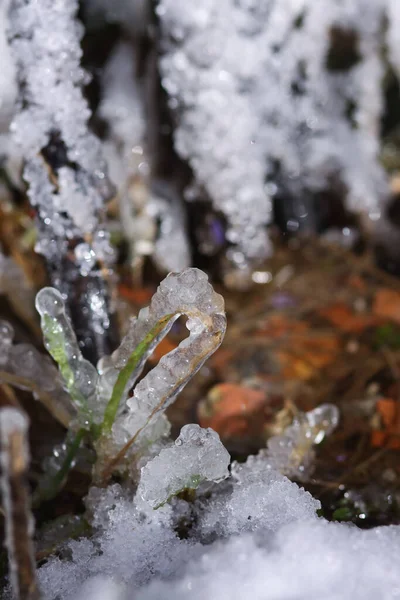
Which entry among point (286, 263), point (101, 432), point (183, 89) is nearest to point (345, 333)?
point (286, 263)

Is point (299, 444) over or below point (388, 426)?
over

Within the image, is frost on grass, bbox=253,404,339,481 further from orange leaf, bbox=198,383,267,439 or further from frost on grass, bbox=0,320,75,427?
frost on grass, bbox=0,320,75,427

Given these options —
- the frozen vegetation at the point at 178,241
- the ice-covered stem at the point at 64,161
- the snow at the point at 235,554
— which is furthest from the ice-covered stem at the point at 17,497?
the ice-covered stem at the point at 64,161

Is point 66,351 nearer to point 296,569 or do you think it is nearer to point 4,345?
point 4,345

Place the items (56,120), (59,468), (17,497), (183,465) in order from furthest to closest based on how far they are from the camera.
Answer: (56,120), (59,468), (183,465), (17,497)

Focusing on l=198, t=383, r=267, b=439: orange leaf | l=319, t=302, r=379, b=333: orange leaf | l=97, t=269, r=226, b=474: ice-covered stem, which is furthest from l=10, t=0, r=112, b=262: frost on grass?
l=319, t=302, r=379, b=333: orange leaf

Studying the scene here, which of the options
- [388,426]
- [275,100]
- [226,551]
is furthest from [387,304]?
[226,551]
